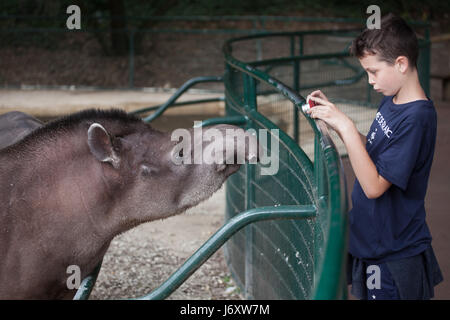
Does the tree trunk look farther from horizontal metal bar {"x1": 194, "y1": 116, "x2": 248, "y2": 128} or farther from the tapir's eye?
the tapir's eye

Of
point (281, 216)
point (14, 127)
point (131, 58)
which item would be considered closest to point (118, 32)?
point (131, 58)

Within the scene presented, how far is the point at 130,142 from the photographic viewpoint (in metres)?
2.47

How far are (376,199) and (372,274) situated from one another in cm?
26

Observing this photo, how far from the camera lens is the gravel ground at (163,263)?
15.3 ft

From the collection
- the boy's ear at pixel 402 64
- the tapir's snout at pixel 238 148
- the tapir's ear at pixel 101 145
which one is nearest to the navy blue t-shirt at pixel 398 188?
the boy's ear at pixel 402 64

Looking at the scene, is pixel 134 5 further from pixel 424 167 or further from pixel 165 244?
pixel 424 167

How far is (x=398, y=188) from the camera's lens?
225cm

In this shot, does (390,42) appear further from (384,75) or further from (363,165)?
(363,165)

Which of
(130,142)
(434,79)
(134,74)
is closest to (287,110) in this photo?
(434,79)

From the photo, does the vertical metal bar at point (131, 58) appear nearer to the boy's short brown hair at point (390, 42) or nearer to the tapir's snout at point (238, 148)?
the tapir's snout at point (238, 148)

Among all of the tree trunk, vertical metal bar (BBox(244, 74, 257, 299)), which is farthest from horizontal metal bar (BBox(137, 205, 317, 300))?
the tree trunk

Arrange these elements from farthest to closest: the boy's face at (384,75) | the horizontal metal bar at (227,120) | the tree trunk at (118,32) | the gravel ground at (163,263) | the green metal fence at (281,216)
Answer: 1. the tree trunk at (118,32)
2. the gravel ground at (163,263)
3. the horizontal metal bar at (227,120)
4. the boy's face at (384,75)
5. the green metal fence at (281,216)

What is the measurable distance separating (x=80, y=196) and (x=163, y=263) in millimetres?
2794

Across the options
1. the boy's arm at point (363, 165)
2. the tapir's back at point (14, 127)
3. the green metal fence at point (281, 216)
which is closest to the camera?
the green metal fence at point (281, 216)
